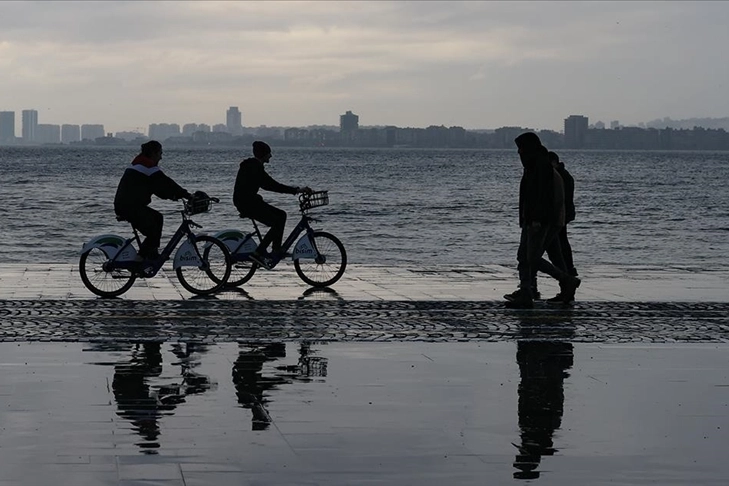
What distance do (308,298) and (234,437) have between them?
8.35 m

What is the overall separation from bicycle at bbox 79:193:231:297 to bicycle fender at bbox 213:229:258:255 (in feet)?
1.10

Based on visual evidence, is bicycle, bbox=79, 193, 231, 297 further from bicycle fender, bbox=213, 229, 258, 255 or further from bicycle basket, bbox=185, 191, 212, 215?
bicycle fender, bbox=213, 229, 258, 255

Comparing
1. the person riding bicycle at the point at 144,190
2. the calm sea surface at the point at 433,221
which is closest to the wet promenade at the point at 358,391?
the person riding bicycle at the point at 144,190

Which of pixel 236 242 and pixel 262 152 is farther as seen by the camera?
pixel 236 242

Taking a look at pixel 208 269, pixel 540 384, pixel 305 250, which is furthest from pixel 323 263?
pixel 540 384

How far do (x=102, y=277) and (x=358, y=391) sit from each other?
24.7 feet

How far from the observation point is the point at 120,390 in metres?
8.95

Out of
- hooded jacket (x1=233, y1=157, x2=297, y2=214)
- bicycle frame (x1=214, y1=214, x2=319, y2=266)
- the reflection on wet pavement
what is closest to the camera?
the reflection on wet pavement

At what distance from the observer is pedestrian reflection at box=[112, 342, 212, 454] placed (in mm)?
7798

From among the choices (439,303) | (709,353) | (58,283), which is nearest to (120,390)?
(709,353)

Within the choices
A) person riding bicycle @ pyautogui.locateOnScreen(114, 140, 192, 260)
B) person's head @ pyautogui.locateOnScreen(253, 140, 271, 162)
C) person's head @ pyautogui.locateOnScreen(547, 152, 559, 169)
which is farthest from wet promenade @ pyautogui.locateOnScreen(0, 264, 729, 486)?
person's head @ pyautogui.locateOnScreen(253, 140, 271, 162)

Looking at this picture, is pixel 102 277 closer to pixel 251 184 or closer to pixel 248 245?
pixel 248 245

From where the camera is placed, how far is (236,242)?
16.9m

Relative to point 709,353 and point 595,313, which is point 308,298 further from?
point 709,353
